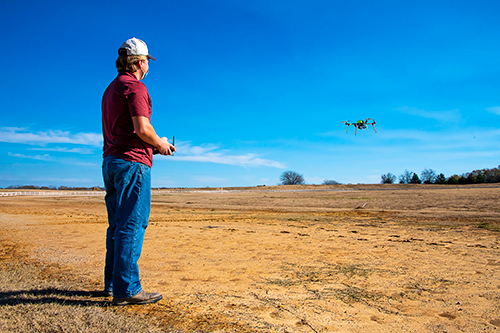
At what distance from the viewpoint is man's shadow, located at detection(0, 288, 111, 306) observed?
8.18ft

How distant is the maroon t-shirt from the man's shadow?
1249 millimetres

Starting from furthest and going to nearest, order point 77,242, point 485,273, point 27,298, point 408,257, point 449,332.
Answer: point 77,242 → point 408,257 → point 485,273 → point 27,298 → point 449,332

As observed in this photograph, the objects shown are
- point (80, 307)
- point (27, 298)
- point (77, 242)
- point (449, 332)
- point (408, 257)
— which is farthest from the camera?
point (77, 242)

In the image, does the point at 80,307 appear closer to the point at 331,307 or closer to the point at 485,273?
the point at 331,307

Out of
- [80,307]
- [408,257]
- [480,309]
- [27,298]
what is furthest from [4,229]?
[480,309]

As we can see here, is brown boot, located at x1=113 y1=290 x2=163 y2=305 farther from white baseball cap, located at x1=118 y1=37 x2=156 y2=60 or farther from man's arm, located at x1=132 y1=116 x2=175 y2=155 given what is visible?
white baseball cap, located at x1=118 y1=37 x2=156 y2=60

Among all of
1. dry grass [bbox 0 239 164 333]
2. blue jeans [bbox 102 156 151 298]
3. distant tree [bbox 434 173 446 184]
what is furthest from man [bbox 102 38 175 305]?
distant tree [bbox 434 173 446 184]

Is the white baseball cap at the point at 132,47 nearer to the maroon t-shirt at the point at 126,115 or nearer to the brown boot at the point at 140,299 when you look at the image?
the maroon t-shirt at the point at 126,115

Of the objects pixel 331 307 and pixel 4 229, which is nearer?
pixel 331 307

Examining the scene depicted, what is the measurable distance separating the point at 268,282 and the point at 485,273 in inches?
105

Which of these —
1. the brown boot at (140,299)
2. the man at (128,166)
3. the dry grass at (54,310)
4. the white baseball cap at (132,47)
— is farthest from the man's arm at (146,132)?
the dry grass at (54,310)

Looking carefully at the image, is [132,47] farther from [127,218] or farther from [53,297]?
[53,297]

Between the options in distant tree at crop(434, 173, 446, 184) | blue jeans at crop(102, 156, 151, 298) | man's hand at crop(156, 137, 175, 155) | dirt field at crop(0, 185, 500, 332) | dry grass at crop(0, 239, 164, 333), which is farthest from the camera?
distant tree at crop(434, 173, 446, 184)

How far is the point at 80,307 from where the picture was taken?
7.86 ft
